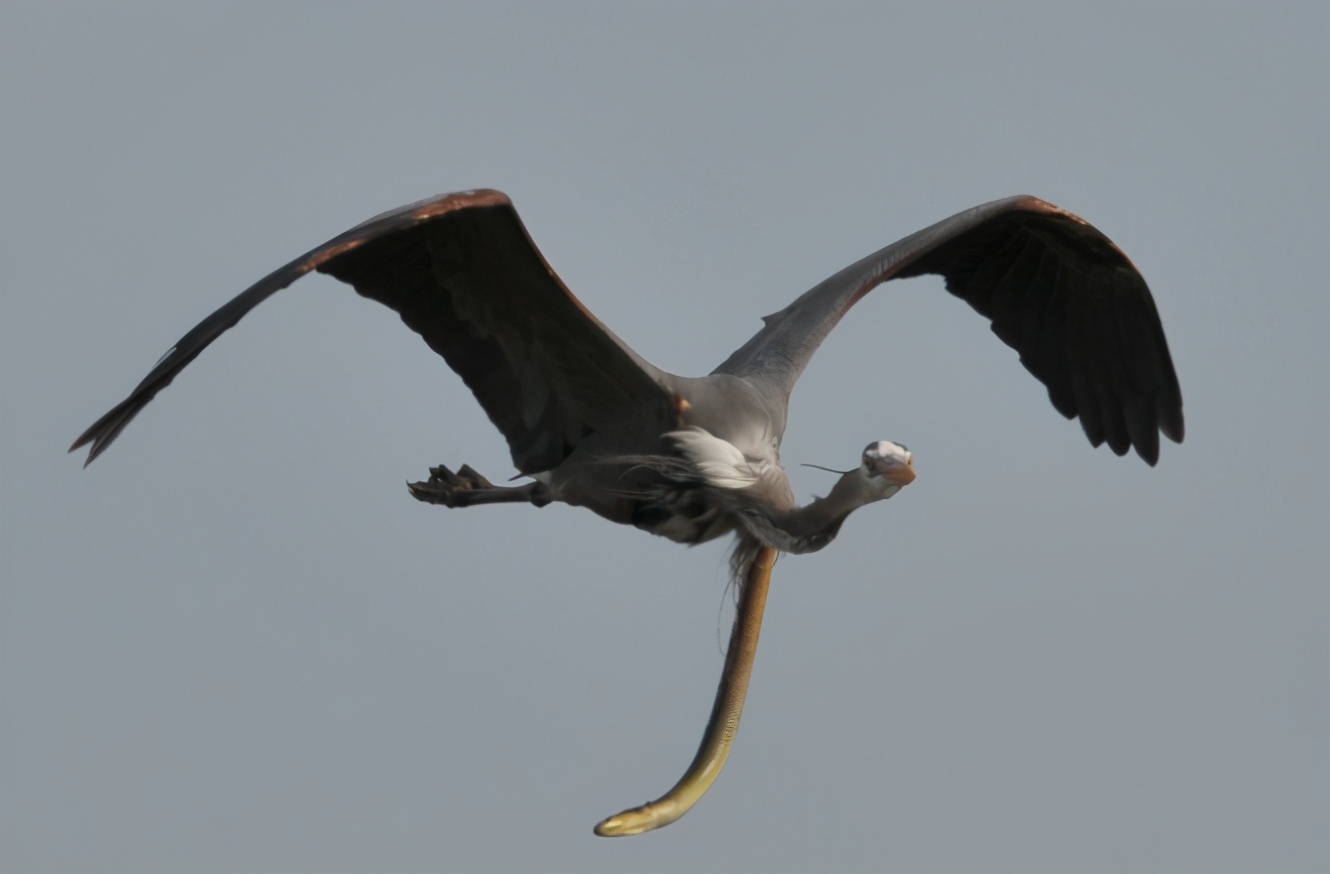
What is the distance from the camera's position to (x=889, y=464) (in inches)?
381

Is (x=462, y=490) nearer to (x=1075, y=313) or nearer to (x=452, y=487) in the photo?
(x=452, y=487)

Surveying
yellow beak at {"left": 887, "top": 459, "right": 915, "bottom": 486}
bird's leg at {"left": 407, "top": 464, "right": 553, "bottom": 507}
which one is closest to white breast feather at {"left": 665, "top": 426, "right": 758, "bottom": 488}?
yellow beak at {"left": 887, "top": 459, "right": 915, "bottom": 486}

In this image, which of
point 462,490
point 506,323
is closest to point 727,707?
point 462,490

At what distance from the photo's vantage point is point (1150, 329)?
41.4ft

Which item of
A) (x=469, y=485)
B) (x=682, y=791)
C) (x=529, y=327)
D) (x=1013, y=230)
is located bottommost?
(x=682, y=791)

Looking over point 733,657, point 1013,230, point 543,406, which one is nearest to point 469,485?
point 543,406

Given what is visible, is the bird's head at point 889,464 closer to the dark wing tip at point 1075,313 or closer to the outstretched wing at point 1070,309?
the outstretched wing at point 1070,309

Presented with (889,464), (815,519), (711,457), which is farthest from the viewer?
(711,457)

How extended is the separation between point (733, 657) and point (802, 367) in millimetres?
1535

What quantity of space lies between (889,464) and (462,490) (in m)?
2.74

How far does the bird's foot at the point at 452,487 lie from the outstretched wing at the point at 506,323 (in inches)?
23.4

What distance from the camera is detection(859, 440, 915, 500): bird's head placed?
9680 mm

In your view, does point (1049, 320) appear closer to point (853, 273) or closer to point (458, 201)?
point (853, 273)

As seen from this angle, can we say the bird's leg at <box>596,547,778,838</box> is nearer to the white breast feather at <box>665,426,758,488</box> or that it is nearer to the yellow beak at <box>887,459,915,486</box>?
the white breast feather at <box>665,426,758,488</box>
